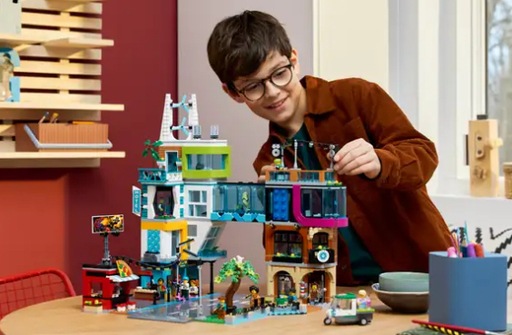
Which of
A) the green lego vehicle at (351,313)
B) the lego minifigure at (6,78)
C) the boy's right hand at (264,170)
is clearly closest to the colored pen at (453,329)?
the green lego vehicle at (351,313)

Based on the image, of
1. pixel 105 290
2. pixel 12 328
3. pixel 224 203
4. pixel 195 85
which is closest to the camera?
pixel 12 328

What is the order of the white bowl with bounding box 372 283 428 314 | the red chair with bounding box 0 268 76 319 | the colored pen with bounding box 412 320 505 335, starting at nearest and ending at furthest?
the colored pen with bounding box 412 320 505 335
the white bowl with bounding box 372 283 428 314
the red chair with bounding box 0 268 76 319

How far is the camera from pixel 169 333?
4.90 ft

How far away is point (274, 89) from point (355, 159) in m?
0.26

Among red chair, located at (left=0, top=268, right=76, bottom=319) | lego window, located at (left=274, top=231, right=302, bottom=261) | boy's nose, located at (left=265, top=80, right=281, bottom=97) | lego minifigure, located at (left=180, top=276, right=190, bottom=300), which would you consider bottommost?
red chair, located at (left=0, top=268, right=76, bottom=319)

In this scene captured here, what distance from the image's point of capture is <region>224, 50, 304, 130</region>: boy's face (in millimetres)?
1914

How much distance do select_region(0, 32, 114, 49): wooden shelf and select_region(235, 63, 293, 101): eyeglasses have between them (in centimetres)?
107

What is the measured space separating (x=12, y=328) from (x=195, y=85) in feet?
5.95

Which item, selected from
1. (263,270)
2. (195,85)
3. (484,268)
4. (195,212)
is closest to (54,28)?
(195,85)

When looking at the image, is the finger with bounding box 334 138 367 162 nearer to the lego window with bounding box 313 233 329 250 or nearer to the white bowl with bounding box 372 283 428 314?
the lego window with bounding box 313 233 329 250

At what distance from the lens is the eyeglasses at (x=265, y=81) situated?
192 centimetres

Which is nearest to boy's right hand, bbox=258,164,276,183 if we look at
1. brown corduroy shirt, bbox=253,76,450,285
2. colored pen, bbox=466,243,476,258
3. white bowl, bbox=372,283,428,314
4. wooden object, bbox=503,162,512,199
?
brown corduroy shirt, bbox=253,76,450,285

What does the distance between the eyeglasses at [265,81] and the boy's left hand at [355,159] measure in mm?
236

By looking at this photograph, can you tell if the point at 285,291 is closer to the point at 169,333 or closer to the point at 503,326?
the point at 169,333
